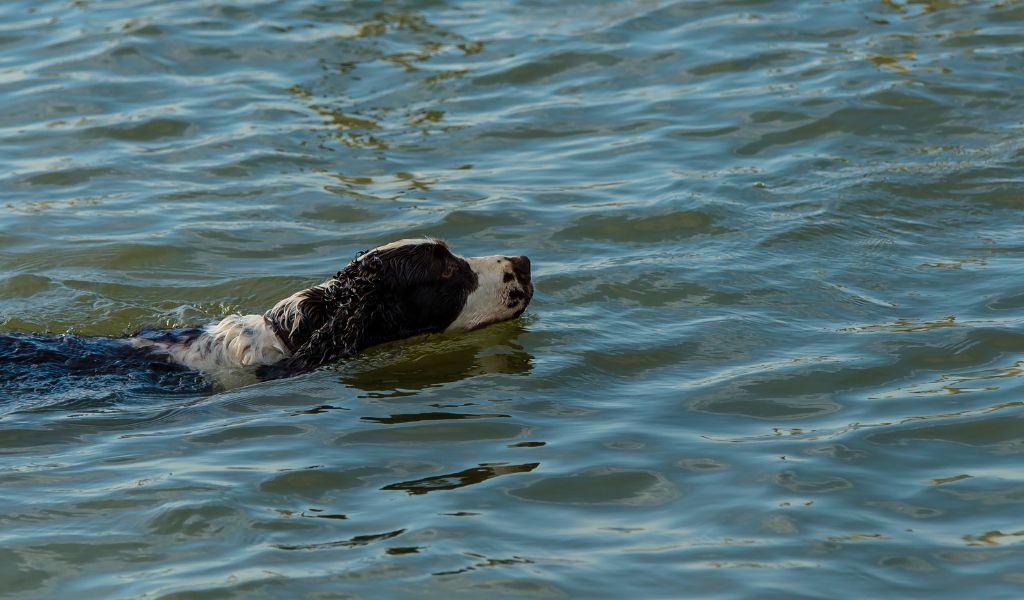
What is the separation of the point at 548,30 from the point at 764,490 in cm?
973

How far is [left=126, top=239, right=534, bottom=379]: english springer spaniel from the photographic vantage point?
8.95 meters

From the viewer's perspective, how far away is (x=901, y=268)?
403 inches

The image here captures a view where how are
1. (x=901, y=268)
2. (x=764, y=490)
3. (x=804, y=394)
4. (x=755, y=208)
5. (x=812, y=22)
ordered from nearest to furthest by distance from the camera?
(x=764, y=490), (x=804, y=394), (x=901, y=268), (x=755, y=208), (x=812, y=22)

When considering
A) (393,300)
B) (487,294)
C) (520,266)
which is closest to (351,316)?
(393,300)

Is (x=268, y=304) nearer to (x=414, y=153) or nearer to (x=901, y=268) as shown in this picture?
(x=414, y=153)

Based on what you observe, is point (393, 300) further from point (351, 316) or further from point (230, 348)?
point (230, 348)

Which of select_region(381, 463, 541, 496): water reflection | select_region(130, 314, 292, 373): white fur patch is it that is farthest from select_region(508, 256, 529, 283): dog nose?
select_region(381, 463, 541, 496): water reflection

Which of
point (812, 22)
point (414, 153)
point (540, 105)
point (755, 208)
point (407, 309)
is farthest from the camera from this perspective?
point (812, 22)

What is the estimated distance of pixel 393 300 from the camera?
29.8 feet

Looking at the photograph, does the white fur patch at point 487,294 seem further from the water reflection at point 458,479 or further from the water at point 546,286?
the water reflection at point 458,479

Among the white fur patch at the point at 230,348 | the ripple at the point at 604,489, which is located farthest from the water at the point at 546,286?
the white fur patch at the point at 230,348

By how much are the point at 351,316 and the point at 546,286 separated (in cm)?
178

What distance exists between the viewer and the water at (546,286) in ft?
21.1

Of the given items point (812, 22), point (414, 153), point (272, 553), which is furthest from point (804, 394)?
point (812, 22)
